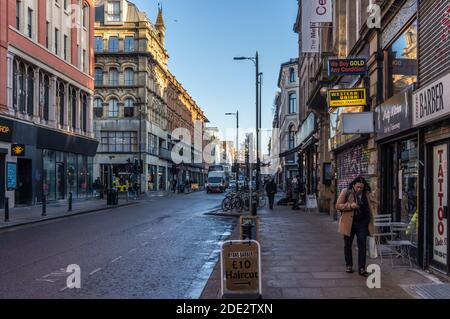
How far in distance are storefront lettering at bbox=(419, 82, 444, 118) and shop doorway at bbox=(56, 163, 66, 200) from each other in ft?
98.4

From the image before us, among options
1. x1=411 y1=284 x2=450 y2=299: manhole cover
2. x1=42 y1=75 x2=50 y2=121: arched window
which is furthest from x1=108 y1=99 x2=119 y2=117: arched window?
x1=411 y1=284 x2=450 y2=299: manhole cover

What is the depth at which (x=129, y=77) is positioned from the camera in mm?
62125

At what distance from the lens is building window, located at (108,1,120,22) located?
62.7m

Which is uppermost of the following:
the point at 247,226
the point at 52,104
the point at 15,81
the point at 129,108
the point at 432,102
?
the point at 129,108

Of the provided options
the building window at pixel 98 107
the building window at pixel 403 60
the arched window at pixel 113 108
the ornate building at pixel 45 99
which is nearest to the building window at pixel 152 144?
the arched window at pixel 113 108

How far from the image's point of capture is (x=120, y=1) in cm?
6288

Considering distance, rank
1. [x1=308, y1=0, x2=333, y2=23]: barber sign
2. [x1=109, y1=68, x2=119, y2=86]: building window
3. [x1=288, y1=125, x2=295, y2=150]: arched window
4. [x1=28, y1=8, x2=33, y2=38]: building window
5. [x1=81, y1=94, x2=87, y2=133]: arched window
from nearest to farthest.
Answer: [x1=308, y1=0, x2=333, y2=23]: barber sign
[x1=28, y1=8, x2=33, y2=38]: building window
[x1=81, y1=94, x2=87, y2=133]: arched window
[x1=109, y1=68, x2=119, y2=86]: building window
[x1=288, y1=125, x2=295, y2=150]: arched window

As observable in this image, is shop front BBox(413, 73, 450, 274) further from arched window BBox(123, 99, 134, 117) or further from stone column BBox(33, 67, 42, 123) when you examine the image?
arched window BBox(123, 99, 134, 117)

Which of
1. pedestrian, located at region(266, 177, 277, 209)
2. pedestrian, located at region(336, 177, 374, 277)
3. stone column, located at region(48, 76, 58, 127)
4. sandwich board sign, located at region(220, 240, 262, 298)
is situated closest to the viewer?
sandwich board sign, located at region(220, 240, 262, 298)

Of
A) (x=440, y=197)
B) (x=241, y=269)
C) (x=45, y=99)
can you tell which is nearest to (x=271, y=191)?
(x=45, y=99)

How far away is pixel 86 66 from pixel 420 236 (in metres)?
36.0

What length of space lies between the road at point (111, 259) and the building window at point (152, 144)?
1799 inches

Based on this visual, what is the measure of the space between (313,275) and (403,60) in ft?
17.9

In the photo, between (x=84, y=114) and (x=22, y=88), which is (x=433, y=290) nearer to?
(x=22, y=88)
